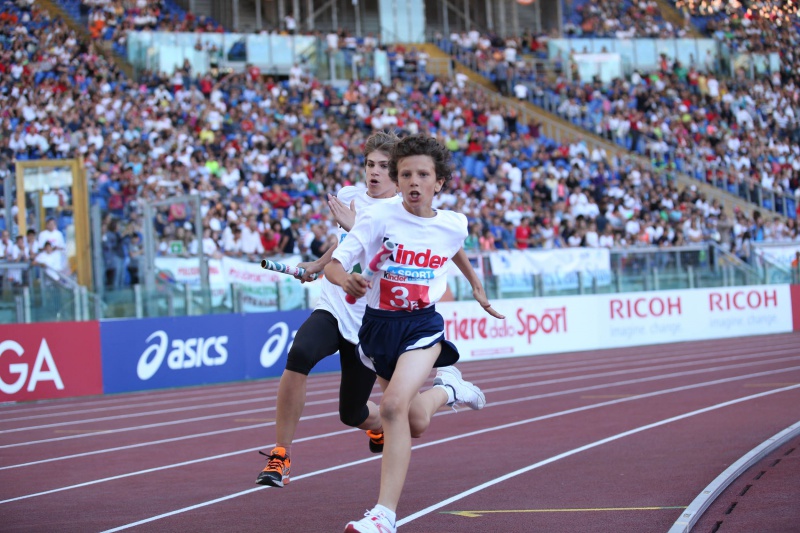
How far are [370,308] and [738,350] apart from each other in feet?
53.8

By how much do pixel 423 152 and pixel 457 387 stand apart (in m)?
1.54

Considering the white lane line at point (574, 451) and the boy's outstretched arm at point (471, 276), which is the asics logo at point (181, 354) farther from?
the boy's outstretched arm at point (471, 276)

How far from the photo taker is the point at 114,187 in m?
20.4

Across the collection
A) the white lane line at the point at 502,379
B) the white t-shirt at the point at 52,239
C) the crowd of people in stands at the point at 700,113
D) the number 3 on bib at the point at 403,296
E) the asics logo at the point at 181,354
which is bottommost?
the white lane line at the point at 502,379

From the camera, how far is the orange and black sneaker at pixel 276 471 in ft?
21.3

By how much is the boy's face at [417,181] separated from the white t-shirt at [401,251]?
0.05m

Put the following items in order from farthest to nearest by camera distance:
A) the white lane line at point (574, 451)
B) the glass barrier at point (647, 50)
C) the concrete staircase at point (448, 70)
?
the glass barrier at point (647, 50) < the concrete staircase at point (448, 70) < the white lane line at point (574, 451)

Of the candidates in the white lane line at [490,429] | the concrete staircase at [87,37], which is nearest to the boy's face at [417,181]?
the white lane line at [490,429]

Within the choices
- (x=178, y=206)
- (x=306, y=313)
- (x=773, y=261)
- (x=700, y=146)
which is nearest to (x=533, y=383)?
(x=306, y=313)

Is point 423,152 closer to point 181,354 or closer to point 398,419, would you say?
point 398,419

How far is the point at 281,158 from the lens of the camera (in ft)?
80.4

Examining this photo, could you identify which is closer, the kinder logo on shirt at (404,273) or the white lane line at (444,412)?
the kinder logo on shirt at (404,273)

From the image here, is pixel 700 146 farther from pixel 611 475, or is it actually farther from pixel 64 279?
pixel 611 475

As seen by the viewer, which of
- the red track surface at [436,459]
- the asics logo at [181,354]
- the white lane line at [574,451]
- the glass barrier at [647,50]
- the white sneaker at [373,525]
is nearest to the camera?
the white sneaker at [373,525]
